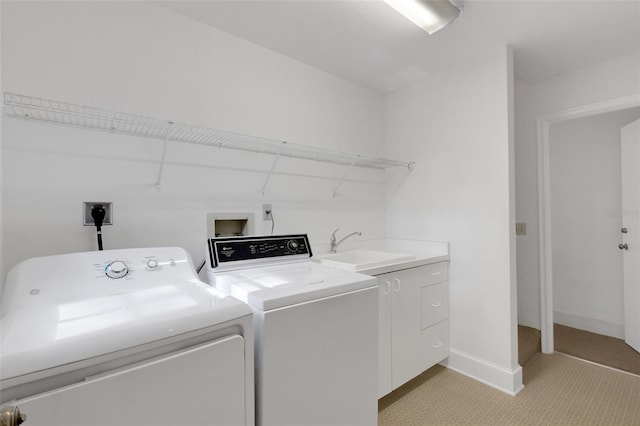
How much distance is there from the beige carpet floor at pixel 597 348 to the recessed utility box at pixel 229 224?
300 centimetres

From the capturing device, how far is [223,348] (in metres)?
0.98

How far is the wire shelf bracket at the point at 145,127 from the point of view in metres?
1.34

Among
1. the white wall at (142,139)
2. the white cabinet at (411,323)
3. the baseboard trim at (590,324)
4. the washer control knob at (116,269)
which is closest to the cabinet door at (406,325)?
the white cabinet at (411,323)

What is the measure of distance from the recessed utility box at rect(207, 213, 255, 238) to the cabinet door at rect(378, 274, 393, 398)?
0.95 meters

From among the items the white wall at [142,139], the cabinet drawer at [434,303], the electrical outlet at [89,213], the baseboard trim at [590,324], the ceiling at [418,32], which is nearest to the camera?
the white wall at [142,139]

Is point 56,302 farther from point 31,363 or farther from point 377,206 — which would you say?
point 377,206

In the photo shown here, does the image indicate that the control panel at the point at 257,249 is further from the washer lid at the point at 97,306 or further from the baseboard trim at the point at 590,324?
the baseboard trim at the point at 590,324

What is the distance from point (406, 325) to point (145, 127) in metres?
2.07

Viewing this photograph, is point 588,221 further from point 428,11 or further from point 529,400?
point 428,11

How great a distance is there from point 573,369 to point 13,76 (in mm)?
4057

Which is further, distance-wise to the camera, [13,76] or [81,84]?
[81,84]

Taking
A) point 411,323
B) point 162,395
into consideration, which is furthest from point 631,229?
point 162,395

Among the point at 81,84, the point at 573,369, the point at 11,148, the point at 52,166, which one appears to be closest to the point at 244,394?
the point at 52,166

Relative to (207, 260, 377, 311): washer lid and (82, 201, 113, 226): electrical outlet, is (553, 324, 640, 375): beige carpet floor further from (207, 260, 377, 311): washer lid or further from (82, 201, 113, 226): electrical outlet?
(82, 201, 113, 226): electrical outlet
